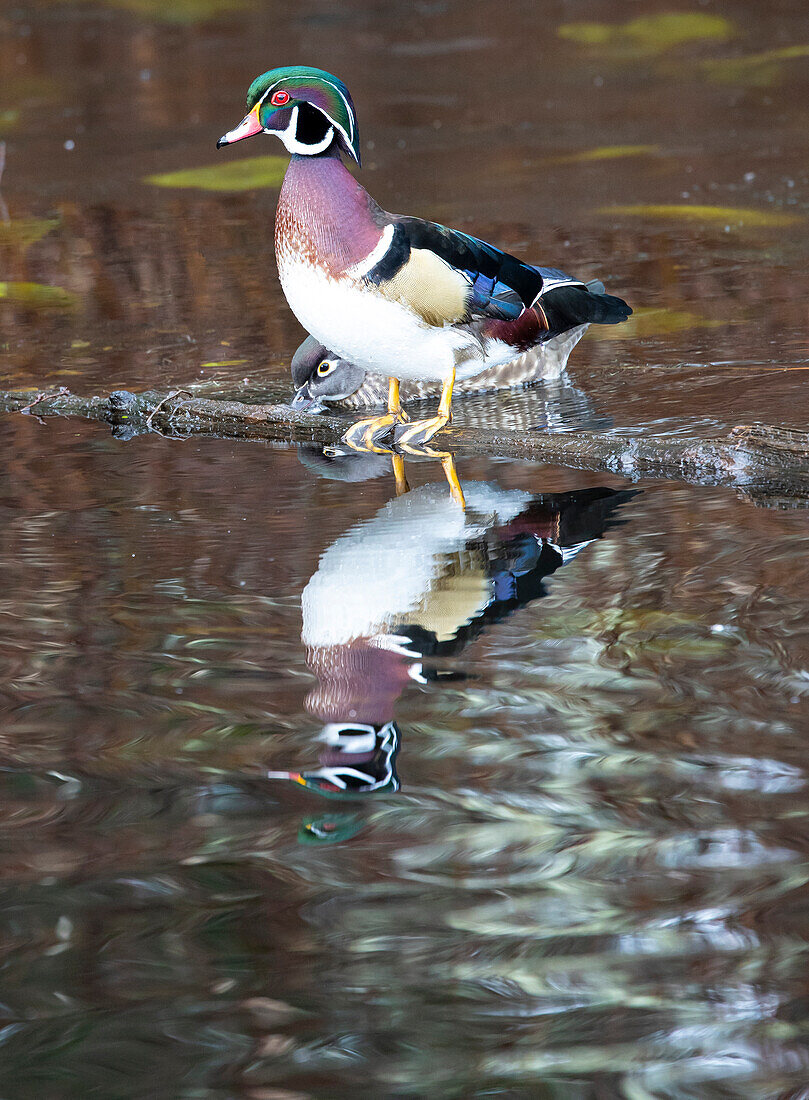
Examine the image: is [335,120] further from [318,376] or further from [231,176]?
[231,176]

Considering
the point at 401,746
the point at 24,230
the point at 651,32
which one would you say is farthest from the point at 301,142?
the point at 651,32

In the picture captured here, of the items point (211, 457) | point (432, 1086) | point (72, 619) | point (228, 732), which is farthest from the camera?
point (211, 457)

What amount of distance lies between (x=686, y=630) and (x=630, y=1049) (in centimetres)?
147

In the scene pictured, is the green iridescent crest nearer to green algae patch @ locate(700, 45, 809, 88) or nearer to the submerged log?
the submerged log

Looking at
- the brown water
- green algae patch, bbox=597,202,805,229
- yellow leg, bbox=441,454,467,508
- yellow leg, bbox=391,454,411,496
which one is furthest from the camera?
green algae patch, bbox=597,202,805,229

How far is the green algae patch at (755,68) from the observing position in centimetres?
1249

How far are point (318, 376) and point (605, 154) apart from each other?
5.60 metres

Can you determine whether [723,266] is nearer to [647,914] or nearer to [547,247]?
[547,247]

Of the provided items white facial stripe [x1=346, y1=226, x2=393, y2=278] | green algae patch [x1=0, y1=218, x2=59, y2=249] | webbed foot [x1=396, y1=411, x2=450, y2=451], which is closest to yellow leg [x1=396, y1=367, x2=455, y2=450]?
webbed foot [x1=396, y1=411, x2=450, y2=451]

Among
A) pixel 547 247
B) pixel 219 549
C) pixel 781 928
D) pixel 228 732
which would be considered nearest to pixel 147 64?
pixel 547 247

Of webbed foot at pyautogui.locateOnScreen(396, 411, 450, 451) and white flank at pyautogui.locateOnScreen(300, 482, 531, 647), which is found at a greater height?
webbed foot at pyautogui.locateOnScreen(396, 411, 450, 451)

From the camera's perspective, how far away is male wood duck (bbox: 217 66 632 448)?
4227 millimetres

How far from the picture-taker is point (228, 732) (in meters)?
3.03

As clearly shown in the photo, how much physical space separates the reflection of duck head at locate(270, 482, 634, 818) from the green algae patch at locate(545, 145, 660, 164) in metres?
6.13
